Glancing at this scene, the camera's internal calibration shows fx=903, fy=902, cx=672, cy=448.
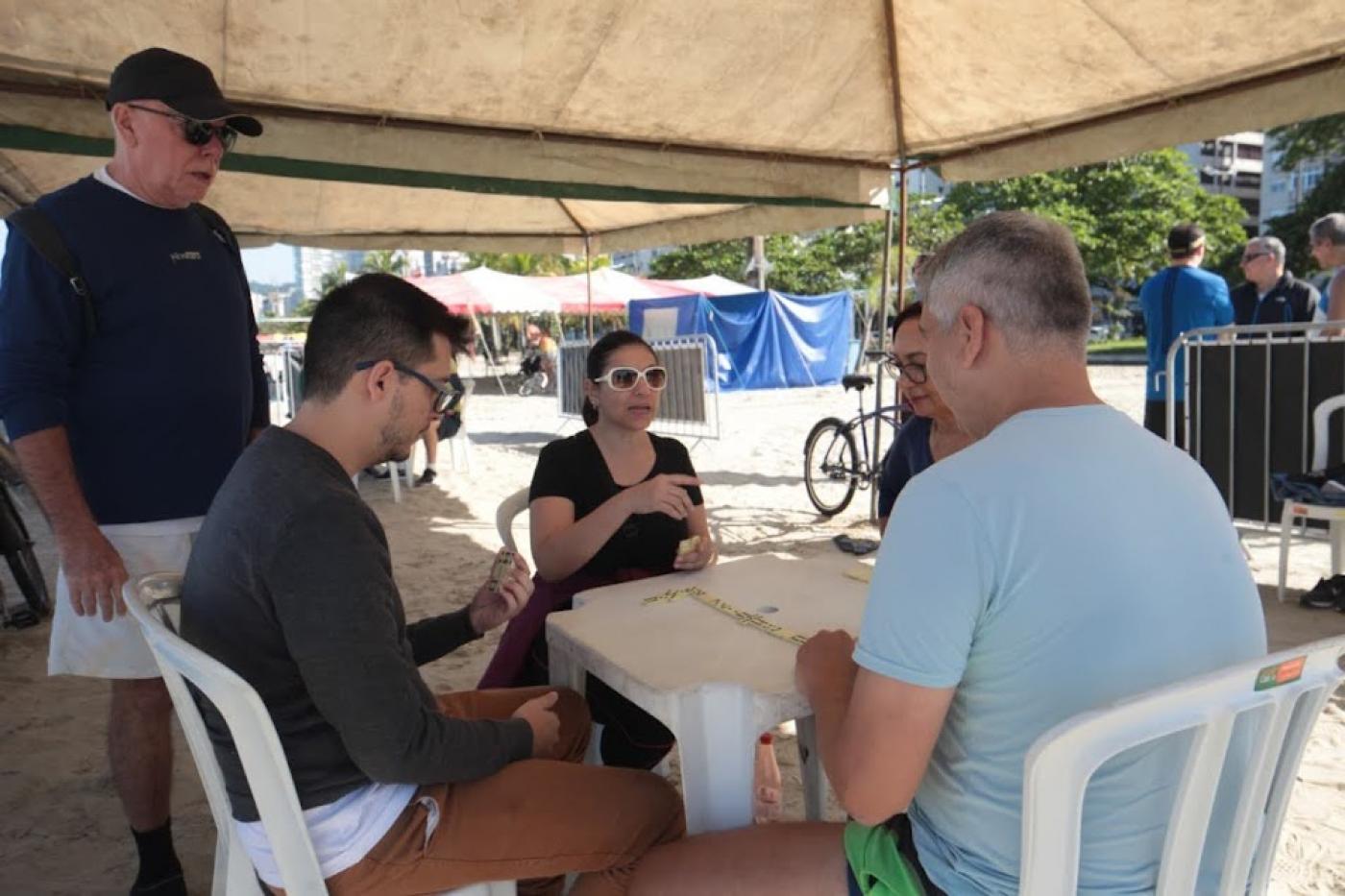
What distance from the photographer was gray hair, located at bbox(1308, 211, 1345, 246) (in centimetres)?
534

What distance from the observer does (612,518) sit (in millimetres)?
2393

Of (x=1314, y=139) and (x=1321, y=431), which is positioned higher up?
(x=1314, y=139)

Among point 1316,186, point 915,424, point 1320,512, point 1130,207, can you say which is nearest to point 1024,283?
point 915,424

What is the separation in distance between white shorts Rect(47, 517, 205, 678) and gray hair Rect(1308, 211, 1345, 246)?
6067mm

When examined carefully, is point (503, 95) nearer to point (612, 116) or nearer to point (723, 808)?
point (612, 116)

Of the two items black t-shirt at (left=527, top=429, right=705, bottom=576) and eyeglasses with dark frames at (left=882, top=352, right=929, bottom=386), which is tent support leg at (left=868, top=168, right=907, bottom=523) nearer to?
eyeglasses with dark frames at (left=882, top=352, right=929, bottom=386)

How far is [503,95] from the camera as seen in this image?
4.02 metres

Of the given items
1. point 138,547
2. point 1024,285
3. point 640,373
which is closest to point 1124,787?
point 1024,285

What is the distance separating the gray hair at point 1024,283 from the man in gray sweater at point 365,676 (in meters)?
0.92

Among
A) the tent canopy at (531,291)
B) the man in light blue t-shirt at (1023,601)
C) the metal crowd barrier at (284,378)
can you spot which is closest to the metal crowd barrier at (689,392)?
the metal crowd barrier at (284,378)

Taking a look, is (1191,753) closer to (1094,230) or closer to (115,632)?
(115,632)

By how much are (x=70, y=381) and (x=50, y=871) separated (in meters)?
1.51

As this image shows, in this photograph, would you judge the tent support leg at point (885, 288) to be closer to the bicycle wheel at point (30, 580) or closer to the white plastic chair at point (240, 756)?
the white plastic chair at point (240, 756)

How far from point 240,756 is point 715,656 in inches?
33.9
